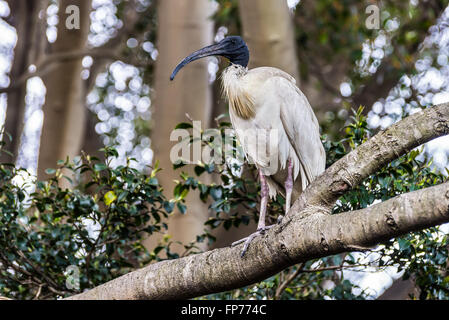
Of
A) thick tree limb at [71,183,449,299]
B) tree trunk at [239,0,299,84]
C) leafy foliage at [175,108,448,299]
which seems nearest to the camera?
thick tree limb at [71,183,449,299]

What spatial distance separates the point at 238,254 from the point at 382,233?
70 cm

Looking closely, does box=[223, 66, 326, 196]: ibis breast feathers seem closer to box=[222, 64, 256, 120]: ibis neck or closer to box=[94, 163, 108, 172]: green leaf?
box=[222, 64, 256, 120]: ibis neck

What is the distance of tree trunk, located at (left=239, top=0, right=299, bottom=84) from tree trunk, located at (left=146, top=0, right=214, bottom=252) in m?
0.76

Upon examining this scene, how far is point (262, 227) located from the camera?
345 cm

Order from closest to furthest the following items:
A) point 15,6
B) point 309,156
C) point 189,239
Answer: point 309,156 → point 189,239 → point 15,6

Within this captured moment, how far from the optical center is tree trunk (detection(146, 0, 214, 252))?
5.70 m

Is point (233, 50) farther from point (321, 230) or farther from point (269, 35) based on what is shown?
A: point (321, 230)

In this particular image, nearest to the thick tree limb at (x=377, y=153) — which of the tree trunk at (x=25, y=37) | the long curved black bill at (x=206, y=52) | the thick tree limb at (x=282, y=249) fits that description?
the thick tree limb at (x=282, y=249)

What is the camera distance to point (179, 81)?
6051 millimetres

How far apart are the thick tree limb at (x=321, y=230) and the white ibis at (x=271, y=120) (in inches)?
39.6

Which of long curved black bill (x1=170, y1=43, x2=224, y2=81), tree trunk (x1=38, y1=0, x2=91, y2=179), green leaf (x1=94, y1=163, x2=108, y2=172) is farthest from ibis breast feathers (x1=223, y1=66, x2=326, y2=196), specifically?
tree trunk (x1=38, y1=0, x2=91, y2=179)

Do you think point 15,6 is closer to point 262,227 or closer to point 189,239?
point 189,239

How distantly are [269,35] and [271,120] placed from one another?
1731 mm
